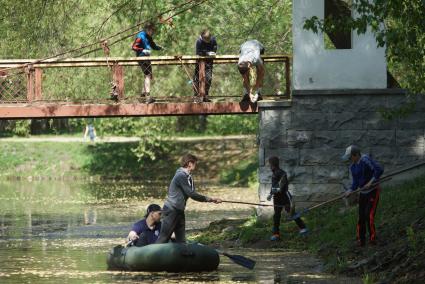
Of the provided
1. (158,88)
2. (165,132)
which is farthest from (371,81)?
(165,132)

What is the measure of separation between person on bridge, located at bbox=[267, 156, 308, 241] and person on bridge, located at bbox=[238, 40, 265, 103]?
421cm

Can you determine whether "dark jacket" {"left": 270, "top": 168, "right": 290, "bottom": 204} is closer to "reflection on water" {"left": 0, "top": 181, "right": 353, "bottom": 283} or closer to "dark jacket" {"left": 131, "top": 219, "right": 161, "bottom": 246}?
"reflection on water" {"left": 0, "top": 181, "right": 353, "bottom": 283}

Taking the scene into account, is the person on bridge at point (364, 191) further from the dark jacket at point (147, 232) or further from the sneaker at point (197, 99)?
the sneaker at point (197, 99)

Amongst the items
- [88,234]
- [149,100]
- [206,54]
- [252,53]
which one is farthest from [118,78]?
[88,234]

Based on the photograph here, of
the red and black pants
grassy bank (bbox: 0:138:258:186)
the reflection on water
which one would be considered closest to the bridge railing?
the reflection on water

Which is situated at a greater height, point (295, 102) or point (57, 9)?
point (57, 9)

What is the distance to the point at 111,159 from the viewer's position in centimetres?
5522

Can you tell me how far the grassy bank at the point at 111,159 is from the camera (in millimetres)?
52469

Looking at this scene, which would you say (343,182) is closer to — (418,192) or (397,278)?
(418,192)

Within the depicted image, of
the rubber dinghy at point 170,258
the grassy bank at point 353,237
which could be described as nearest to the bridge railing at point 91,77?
the grassy bank at point 353,237

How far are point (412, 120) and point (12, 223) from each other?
11622mm

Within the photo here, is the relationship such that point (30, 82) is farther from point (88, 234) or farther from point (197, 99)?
point (197, 99)

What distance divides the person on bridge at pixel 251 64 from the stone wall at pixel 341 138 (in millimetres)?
1983

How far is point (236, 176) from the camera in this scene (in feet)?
157
